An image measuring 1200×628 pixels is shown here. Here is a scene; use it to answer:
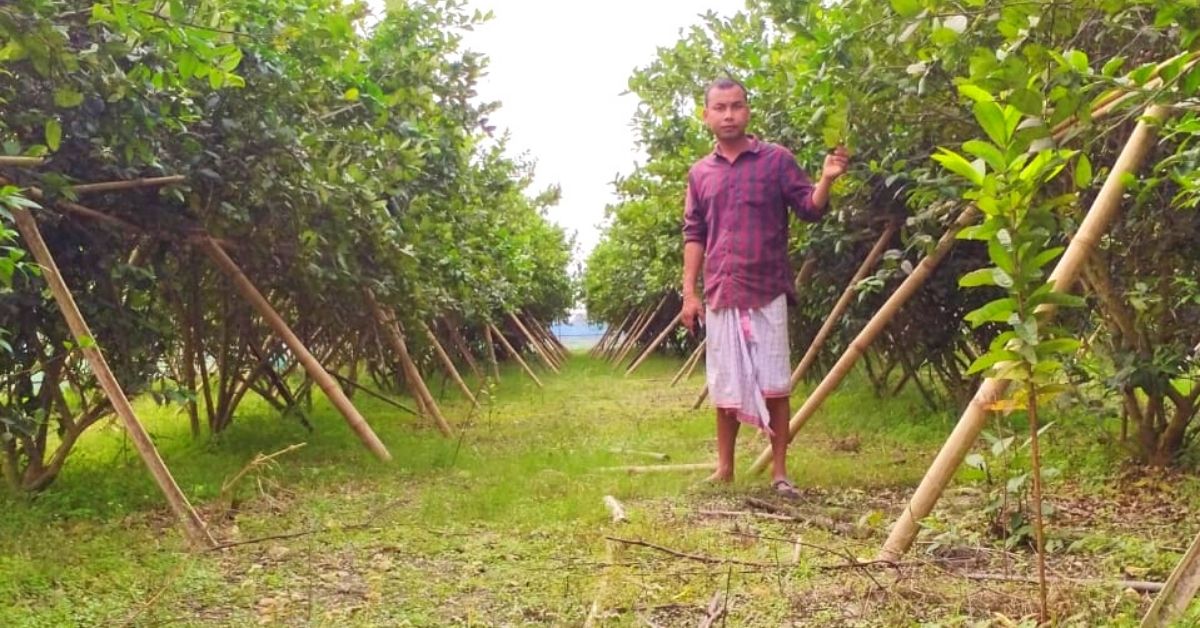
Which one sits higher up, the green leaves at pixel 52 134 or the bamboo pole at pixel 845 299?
the green leaves at pixel 52 134

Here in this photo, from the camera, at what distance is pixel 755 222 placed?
A: 4.39 meters

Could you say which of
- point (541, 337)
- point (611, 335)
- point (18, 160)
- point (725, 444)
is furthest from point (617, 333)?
point (18, 160)

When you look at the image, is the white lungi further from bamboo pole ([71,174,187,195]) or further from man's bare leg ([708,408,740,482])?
bamboo pole ([71,174,187,195])

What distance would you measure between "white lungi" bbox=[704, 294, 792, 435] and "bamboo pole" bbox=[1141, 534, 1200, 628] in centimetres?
258

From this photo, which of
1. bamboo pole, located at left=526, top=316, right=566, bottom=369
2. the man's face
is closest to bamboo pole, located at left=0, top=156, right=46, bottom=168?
the man's face

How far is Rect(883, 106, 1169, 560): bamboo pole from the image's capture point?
2.35 metres

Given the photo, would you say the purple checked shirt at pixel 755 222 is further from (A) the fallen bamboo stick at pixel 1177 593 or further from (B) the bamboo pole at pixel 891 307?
(A) the fallen bamboo stick at pixel 1177 593

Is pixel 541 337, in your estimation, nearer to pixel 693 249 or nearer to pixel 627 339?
pixel 627 339

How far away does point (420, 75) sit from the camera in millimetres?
6141

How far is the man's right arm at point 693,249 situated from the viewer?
4633 mm

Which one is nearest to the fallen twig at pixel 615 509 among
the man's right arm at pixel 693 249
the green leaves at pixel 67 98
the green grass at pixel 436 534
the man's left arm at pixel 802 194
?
the green grass at pixel 436 534

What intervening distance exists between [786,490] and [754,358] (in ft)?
1.92

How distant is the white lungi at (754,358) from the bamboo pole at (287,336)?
1.84 metres

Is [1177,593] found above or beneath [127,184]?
beneath
